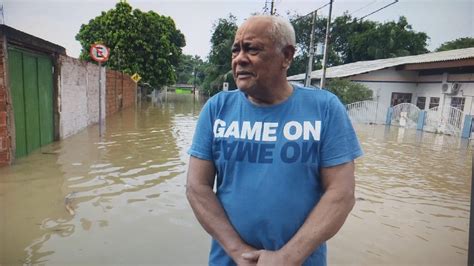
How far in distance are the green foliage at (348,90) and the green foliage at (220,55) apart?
12685 millimetres

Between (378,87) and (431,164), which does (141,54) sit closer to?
(378,87)

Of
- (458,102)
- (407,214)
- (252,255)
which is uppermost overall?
(458,102)

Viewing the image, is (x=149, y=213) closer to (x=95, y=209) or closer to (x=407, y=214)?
(x=95, y=209)

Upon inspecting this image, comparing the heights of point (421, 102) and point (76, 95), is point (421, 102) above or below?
above

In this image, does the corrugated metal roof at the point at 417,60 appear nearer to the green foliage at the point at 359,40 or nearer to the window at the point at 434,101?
the window at the point at 434,101

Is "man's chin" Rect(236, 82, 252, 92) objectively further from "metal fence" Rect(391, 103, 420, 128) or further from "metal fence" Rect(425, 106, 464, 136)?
"metal fence" Rect(391, 103, 420, 128)

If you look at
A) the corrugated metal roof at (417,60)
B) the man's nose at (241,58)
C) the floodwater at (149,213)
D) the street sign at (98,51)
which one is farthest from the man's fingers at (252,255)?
the corrugated metal roof at (417,60)

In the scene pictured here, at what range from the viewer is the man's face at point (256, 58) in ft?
4.74

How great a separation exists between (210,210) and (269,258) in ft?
1.06

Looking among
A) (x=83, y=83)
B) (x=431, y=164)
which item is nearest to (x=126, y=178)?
(x=83, y=83)

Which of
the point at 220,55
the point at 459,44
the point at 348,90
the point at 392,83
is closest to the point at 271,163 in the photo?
the point at 348,90

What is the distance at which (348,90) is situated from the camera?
20234mm

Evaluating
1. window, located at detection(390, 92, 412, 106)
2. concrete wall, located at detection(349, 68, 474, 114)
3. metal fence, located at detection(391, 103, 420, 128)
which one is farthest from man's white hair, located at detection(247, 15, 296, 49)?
window, located at detection(390, 92, 412, 106)

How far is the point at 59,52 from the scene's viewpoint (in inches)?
312
